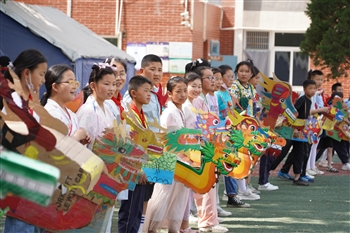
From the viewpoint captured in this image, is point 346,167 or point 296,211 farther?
point 346,167

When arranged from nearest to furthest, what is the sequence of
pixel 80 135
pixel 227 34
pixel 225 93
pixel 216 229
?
1. pixel 80 135
2. pixel 216 229
3. pixel 225 93
4. pixel 227 34

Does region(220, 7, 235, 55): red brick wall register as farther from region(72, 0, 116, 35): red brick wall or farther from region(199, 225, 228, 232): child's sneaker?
region(199, 225, 228, 232): child's sneaker

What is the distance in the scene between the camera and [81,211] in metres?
4.30

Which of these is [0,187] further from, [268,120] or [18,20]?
[18,20]

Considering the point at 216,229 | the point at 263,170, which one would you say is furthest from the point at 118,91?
the point at 263,170

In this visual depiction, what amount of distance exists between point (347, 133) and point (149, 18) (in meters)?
8.67

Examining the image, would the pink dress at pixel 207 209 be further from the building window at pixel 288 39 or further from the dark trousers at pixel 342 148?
the building window at pixel 288 39

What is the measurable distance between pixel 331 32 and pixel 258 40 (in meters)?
7.44

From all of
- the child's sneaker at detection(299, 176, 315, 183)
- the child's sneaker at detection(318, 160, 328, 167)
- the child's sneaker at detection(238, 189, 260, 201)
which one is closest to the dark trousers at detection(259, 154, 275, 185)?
the child's sneaker at detection(238, 189, 260, 201)

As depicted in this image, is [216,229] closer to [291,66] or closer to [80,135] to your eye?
[80,135]

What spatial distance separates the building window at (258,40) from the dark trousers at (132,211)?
18.1 meters

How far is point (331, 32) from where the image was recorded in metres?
16.8

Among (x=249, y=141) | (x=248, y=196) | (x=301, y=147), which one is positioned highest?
(x=249, y=141)

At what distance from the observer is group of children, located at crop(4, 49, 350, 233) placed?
511cm
